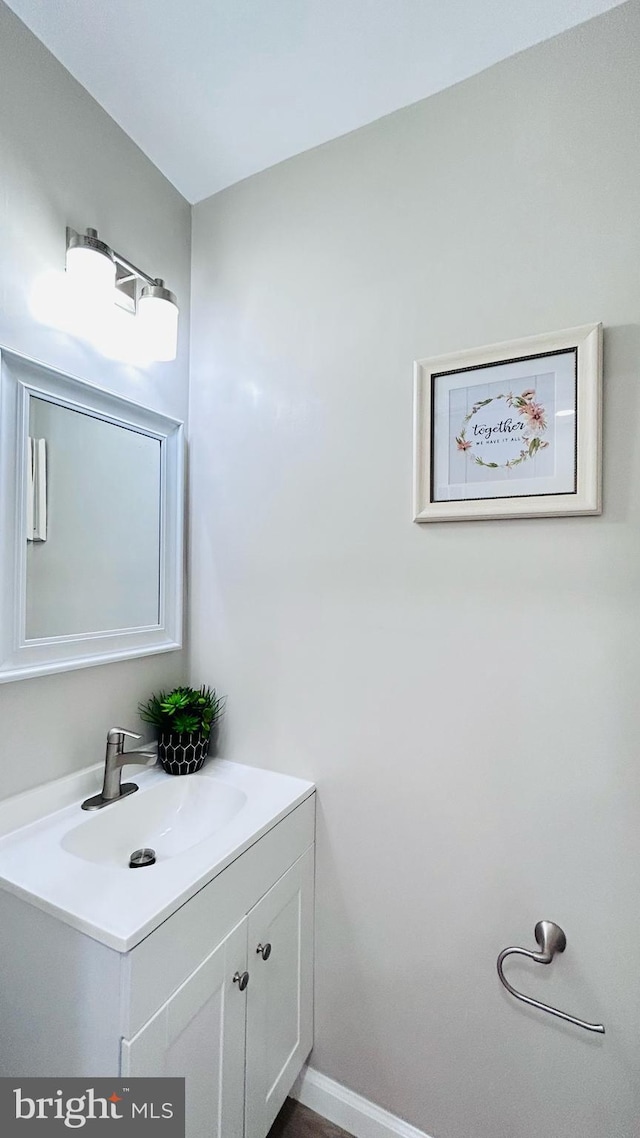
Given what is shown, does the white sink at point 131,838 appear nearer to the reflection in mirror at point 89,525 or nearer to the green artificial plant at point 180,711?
the green artificial plant at point 180,711

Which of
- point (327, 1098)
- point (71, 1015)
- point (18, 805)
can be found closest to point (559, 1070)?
point (327, 1098)

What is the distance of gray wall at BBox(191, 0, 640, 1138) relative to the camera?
0.94 metres

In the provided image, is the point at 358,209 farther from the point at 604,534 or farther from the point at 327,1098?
the point at 327,1098

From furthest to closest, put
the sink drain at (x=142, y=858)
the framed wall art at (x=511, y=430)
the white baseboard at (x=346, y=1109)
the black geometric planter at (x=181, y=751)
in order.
Answer: 1. the black geometric planter at (x=181, y=751)
2. the white baseboard at (x=346, y=1109)
3. the sink drain at (x=142, y=858)
4. the framed wall art at (x=511, y=430)

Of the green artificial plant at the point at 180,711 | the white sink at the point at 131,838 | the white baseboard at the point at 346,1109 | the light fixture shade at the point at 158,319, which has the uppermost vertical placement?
the light fixture shade at the point at 158,319

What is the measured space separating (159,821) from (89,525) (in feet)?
2.50

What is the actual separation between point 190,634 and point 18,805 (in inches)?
23.3

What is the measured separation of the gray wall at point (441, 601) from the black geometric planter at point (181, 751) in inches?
4.5

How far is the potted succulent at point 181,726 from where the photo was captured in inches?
50.1

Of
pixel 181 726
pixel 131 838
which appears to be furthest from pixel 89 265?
pixel 131 838

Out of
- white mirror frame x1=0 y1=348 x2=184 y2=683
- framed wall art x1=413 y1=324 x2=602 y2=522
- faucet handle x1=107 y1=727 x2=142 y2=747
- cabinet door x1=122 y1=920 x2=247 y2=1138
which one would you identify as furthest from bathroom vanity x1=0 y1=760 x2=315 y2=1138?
framed wall art x1=413 y1=324 x2=602 y2=522

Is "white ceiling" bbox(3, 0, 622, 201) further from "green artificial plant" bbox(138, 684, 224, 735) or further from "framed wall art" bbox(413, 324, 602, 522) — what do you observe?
"green artificial plant" bbox(138, 684, 224, 735)

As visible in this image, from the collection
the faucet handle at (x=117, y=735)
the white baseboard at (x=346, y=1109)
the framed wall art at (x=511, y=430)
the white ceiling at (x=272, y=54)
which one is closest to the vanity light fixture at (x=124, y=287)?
the white ceiling at (x=272, y=54)

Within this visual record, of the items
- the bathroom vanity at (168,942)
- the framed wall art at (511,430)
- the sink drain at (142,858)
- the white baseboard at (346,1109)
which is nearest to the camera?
the bathroom vanity at (168,942)
